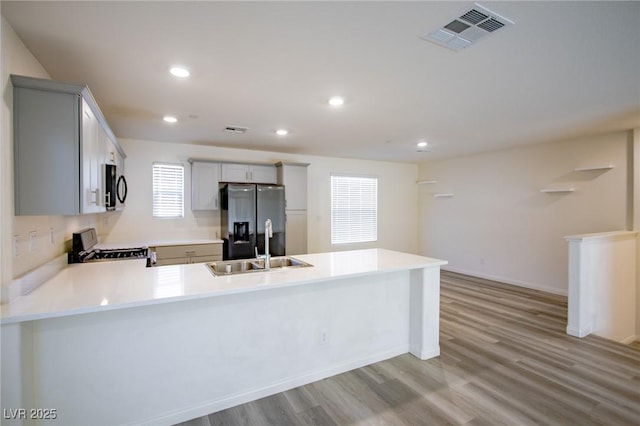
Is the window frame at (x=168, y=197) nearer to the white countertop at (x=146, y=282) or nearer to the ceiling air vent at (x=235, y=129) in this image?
the ceiling air vent at (x=235, y=129)

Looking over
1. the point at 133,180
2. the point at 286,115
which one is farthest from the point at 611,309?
the point at 133,180

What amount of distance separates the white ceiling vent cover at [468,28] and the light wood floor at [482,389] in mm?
2504

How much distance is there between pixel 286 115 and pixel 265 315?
2243mm

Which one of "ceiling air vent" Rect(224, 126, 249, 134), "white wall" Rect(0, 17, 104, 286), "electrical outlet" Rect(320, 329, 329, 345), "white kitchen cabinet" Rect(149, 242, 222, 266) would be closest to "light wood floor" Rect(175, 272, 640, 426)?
"electrical outlet" Rect(320, 329, 329, 345)

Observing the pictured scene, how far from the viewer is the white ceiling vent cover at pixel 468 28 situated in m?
1.71

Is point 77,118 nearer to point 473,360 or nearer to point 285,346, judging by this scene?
point 285,346

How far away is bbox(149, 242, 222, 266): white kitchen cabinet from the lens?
169 inches

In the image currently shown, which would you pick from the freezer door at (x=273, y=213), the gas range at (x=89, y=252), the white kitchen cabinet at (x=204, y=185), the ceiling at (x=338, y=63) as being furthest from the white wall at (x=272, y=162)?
the gas range at (x=89, y=252)

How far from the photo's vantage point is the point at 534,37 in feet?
6.40

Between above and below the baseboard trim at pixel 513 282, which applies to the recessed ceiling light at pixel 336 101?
above

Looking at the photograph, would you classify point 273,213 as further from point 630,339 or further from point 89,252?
point 630,339

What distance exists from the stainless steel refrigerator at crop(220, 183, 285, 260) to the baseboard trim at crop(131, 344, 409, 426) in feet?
8.71

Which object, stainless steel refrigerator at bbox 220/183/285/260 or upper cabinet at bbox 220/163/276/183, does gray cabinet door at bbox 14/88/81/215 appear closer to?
stainless steel refrigerator at bbox 220/183/285/260

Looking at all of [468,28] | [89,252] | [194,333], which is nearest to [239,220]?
[89,252]
